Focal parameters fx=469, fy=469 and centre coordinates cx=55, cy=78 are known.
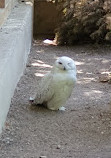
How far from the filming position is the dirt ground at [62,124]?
4.42 m

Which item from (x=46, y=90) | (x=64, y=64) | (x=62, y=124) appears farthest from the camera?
(x=46, y=90)

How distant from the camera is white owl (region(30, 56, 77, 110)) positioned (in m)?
5.44

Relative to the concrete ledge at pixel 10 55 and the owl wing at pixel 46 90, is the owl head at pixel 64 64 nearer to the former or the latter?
the owl wing at pixel 46 90

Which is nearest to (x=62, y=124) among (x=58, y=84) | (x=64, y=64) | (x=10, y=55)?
(x=58, y=84)

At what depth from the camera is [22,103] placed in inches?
233

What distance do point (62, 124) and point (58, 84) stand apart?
49cm

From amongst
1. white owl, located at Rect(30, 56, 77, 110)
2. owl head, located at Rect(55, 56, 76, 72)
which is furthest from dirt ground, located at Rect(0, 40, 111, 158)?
owl head, located at Rect(55, 56, 76, 72)

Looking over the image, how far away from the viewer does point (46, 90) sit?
5.58 metres

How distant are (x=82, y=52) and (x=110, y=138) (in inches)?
194

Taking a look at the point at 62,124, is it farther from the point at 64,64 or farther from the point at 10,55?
the point at 10,55

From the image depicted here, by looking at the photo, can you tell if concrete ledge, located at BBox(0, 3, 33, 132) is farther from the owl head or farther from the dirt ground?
the owl head

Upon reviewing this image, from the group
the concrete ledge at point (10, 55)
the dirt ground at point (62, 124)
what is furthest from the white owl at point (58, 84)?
the concrete ledge at point (10, 55)

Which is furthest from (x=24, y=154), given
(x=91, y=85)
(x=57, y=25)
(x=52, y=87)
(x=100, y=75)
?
(x=57, y=25)

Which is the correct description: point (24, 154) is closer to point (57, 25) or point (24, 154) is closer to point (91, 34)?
point (91, 34)
